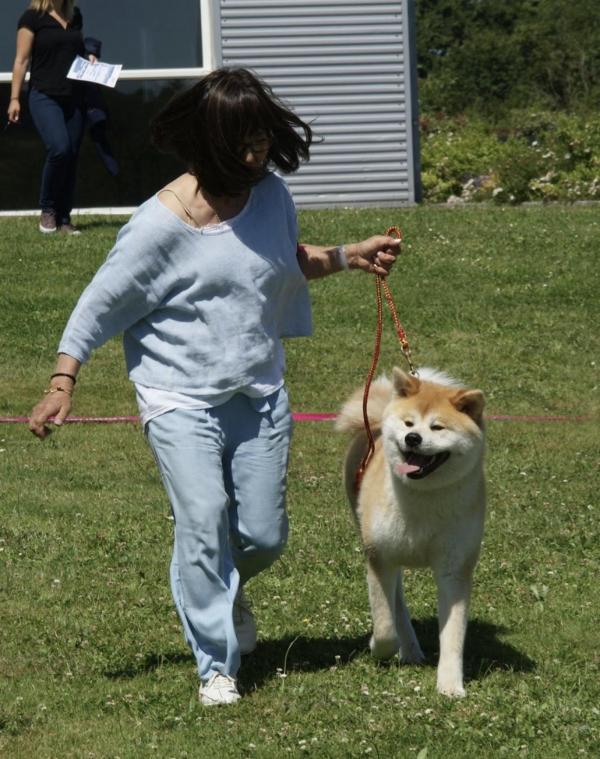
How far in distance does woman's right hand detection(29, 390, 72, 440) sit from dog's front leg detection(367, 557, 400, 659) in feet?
4.23

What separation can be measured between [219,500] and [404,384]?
32.9 inches

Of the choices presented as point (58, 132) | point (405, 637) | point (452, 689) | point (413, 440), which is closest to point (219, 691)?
point (452, 689)

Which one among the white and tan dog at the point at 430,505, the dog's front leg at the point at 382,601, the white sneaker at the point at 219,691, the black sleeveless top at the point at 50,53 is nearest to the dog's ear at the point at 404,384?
the white and tan dog at the point at 430,505

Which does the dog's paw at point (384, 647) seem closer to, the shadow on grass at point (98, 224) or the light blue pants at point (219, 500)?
the light blue pants at point (219, 500)

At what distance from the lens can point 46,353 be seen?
11461 millimetres

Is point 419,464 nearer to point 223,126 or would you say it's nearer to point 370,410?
point 370,410

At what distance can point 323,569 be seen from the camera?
6637mm

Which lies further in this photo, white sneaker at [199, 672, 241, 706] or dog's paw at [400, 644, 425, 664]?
dog's paw at [400, 644, 425, 664]

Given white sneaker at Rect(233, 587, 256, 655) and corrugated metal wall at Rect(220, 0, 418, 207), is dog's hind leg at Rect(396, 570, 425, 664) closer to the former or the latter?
white sneaker at Rect(233, 587, 256, 655)

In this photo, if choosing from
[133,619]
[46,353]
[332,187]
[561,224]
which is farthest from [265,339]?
[332,187]

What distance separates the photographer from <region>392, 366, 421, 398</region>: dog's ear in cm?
510

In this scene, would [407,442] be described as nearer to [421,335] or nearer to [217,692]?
[217,692]

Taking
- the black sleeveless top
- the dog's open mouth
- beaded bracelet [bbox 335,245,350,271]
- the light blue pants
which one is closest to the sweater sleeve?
the light blue pants

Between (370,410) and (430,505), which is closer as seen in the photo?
(430,505)
